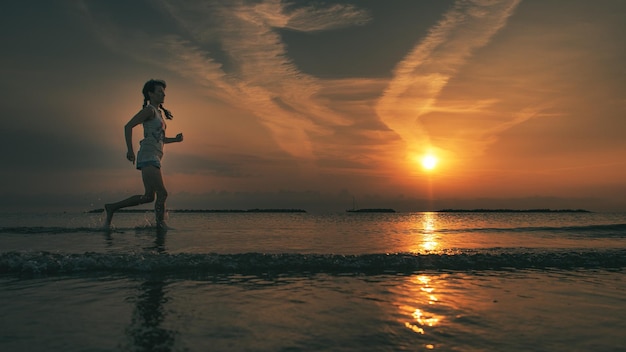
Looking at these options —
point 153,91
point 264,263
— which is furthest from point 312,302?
point 153,91

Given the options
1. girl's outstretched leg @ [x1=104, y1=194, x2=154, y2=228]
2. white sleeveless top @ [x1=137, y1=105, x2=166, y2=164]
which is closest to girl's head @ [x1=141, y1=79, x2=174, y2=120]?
white sleeveless top @ [x1=137, y1=105, x2=166, y2=164]

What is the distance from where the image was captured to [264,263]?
6828 millimetres

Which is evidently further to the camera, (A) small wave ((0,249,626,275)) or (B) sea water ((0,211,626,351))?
(A) small wave ((0,249,626,275))

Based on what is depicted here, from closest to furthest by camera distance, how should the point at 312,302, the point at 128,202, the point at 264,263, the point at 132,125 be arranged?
1. the point at 312,302
2. the point at 264,263
3. the point at 132,125
4. the point at 128,202

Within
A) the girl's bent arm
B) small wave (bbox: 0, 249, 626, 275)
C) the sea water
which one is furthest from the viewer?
the girl's bent arm

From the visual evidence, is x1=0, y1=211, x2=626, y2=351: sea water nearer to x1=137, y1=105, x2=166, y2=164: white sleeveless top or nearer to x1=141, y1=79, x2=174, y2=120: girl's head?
A: x1=137, y1=105, x2=166, y2=164: white sleeveless top

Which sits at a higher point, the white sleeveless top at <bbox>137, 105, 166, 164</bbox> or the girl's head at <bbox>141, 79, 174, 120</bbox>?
the girl's head at <bbox>141, 79, 174, 120</bbox>

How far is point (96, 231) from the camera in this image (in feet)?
41.5

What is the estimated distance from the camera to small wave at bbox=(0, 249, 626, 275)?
21.2ft

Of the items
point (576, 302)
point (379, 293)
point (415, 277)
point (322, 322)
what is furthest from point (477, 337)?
point (415, 277)

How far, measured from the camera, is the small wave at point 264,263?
21.2 feet

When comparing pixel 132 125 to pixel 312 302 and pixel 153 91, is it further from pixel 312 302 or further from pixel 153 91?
pixel 312 302

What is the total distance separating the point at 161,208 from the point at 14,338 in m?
10.0

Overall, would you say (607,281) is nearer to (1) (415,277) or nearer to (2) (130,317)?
(1) (415,277)
